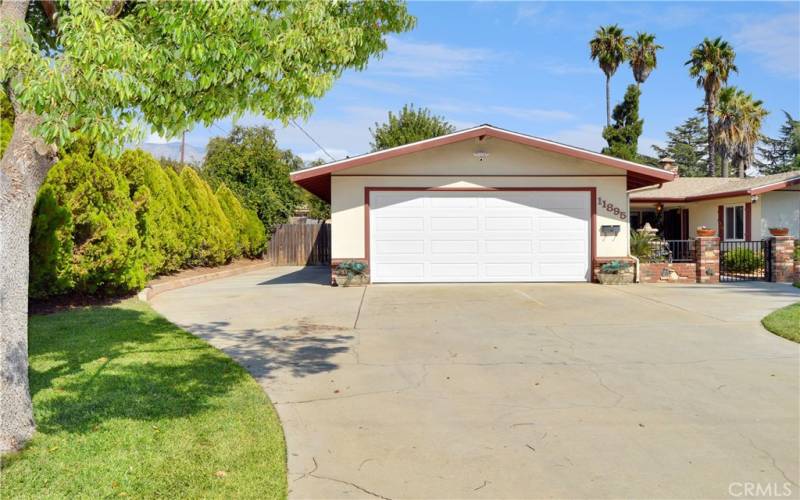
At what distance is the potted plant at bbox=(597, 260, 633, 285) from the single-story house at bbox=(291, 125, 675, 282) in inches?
11.5

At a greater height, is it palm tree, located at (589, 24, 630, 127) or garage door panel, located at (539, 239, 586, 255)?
palm tree, located at (589, 24, 630, 127)

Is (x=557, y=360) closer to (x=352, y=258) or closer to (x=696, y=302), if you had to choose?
(x=696, y=302)

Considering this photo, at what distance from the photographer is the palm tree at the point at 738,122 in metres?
33.3

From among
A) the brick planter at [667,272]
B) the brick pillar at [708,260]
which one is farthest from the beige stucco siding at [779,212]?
the brick planter at [667,272]

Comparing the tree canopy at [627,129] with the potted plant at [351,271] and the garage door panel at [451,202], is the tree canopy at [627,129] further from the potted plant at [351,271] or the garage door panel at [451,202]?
the potted plant at [351,271]

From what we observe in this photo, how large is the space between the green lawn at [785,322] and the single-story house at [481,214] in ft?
18.1

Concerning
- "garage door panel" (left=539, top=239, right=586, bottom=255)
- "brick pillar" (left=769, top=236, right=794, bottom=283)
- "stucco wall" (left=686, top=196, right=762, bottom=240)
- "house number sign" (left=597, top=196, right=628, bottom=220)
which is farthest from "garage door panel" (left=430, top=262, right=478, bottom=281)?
"stucco wall" (left=686, top=196, right=762, bottom=240)

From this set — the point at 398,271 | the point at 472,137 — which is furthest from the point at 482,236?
the point at 472,137

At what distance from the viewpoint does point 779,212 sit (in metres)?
19.6

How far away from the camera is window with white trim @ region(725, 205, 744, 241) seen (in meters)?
20.8

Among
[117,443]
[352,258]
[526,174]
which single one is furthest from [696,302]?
[117,443]

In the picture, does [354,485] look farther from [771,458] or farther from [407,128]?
[407,128]

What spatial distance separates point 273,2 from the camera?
4574 millimetres

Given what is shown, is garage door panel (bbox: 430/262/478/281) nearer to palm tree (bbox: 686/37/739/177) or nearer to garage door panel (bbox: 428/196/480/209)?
garage door panel (bbox: 428/196/480/209)
